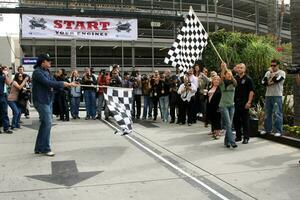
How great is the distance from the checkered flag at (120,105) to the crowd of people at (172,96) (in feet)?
1.92

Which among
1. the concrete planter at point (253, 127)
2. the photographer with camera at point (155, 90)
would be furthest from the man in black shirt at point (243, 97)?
the photographer with camera at point (155, 90)

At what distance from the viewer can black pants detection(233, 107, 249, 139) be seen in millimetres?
9742

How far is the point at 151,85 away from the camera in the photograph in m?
14.9

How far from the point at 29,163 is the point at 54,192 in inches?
83.6

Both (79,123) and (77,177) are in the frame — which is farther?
(79,123)

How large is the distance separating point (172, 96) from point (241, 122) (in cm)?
447

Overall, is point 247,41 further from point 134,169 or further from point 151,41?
point 151,41

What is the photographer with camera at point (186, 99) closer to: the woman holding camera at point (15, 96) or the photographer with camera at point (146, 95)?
the photographer with camera at point (146, 95)

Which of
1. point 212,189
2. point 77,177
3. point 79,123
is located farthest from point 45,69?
point 79,123

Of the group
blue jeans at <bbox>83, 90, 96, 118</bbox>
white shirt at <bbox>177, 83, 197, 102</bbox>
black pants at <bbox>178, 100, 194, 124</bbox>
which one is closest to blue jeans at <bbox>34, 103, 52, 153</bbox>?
white shirt at <bbox>177, 83, 197, 102</bbox>

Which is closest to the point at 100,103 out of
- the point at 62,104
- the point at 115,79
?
the point at 115,79

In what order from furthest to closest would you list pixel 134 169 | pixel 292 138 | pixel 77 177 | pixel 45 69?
pixel 292 138
pixel 45 69
pixel 134 169
pixel 77 177

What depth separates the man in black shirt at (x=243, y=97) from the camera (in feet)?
32.0

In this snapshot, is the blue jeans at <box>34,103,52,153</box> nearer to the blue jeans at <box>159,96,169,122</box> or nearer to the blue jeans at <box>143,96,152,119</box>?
the blue jeans at <box>159,96,169,122</box>
